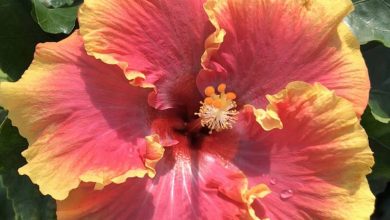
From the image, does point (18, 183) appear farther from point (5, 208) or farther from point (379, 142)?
point (379, 142)

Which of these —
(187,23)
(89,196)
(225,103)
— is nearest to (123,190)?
(89,196)

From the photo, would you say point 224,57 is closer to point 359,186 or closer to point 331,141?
point 331,141

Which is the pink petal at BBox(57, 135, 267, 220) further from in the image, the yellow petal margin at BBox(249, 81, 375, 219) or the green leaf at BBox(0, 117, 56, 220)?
the green leaf at BBox(0, 117, 56, 220)

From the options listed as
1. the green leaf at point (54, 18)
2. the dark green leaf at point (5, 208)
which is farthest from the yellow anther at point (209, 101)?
the dark green leaf at point (5, 208)

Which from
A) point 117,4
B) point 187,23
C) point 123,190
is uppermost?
point 117,4

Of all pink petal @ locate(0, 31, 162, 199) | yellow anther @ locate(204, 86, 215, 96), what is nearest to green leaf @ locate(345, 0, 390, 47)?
yellow anther @ locate(204, 86, 215, 96)

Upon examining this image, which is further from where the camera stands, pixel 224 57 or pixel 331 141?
pixel 224 57

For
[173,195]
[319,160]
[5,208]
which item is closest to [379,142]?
[319,160]

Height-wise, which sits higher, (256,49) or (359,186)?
(256,49)
